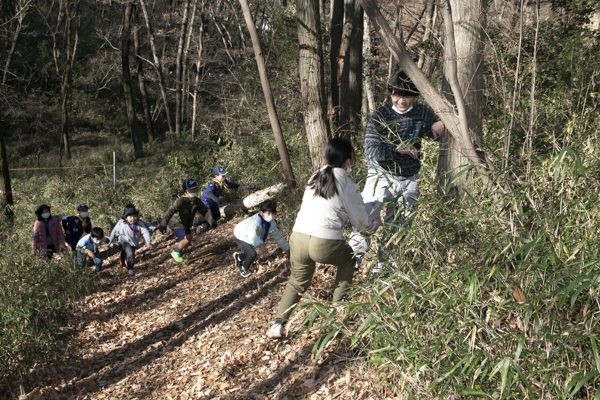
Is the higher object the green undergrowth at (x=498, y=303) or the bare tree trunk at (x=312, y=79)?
the bare tree trunk at (x=312, y=79)

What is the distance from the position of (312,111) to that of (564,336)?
6.05 meters

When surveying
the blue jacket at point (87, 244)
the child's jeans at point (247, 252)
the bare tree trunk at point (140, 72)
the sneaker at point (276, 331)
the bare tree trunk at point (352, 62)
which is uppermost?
the bare tree trunk at point (140, 72)

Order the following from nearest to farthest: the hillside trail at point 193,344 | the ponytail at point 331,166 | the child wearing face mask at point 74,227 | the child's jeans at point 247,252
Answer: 1. the ponytail at point 331,166
2. the hillside trail at point 193,344
3. the child's jeans at point 247,252
4. the child wearing face mask at point 74,227

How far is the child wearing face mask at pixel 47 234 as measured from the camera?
9065mm

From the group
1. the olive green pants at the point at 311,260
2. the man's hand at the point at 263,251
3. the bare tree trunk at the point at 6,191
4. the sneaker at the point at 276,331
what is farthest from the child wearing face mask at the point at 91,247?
the olive green pants at the point at 311,260

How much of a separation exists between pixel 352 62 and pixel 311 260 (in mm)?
7007

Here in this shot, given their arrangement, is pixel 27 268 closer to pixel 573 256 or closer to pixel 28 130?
pixel 573 256

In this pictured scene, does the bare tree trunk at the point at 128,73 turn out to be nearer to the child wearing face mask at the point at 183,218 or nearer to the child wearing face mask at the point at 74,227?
the child wearing face mask at the point at 74,227

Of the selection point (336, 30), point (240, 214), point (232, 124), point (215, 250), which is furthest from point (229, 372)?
point (232, 124)

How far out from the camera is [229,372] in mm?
4891

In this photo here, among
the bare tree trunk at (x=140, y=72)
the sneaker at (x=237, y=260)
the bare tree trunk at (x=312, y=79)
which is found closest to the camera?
the sneaker at (x=237, y=260)

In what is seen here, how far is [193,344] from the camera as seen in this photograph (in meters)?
5.93

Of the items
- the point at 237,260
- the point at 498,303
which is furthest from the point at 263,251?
the point at 498,303

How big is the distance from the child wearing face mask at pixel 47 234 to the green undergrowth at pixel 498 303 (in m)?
7.28
